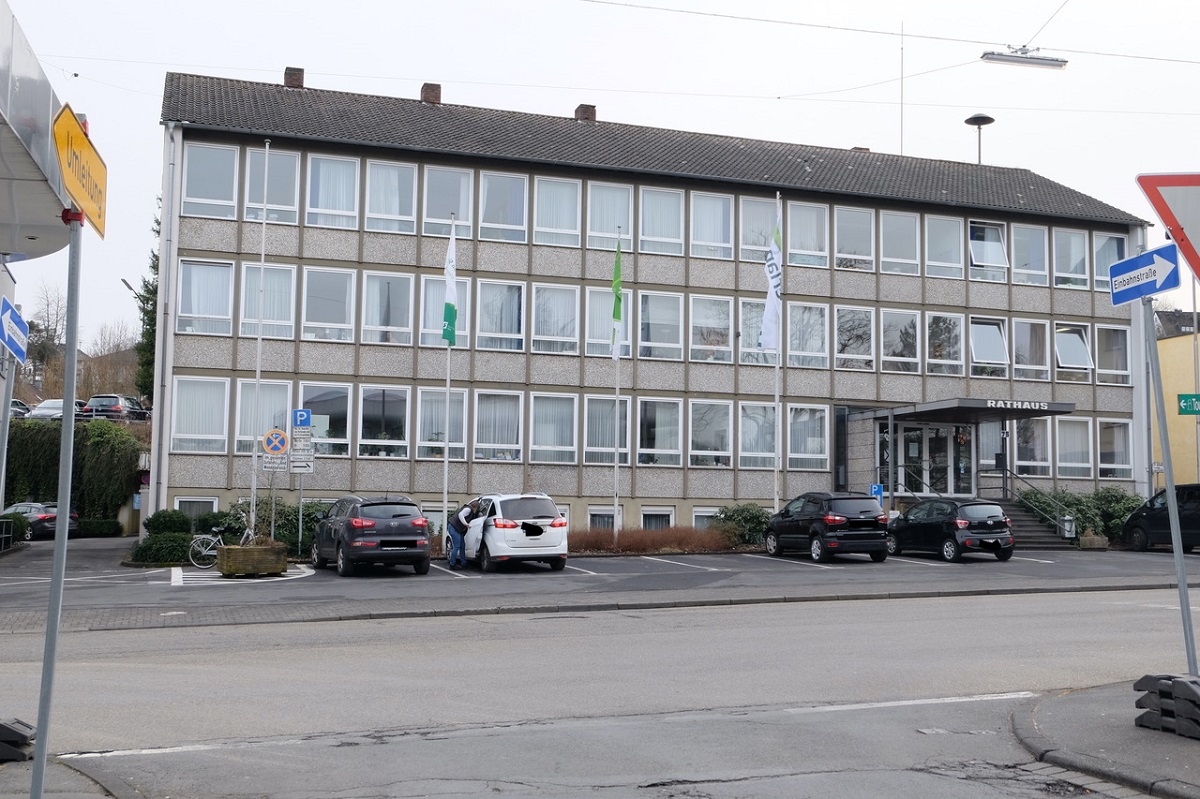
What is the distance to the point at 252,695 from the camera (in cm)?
998

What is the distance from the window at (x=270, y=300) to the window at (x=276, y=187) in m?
1.43

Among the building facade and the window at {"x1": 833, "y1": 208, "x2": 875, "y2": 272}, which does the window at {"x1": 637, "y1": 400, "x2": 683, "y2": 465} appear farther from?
the window at {"x1": 833, "y1": 208, "x2": 875, "y2": 272}

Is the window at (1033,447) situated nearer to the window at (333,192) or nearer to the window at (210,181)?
the window at (333,192)

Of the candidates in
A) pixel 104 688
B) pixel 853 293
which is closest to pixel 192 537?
pixel 104 688

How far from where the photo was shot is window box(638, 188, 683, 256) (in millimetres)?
36031

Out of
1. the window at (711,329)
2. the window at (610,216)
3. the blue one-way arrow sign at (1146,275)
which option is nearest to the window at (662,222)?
the window at (610,216)

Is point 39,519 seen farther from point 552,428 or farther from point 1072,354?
point 1072,354

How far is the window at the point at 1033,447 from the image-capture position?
3884 cm

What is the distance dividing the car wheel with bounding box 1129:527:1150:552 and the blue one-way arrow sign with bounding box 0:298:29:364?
3165 cm

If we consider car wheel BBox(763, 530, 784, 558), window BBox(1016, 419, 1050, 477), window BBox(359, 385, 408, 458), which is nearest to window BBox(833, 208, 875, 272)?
window BBox(1016, 419, 1050, 477)

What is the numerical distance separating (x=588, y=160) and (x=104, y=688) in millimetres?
27146

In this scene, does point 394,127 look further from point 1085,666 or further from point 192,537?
point 1085,666

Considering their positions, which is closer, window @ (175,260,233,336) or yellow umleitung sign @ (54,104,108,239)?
yellow umleitung sign @ (54,104,108,239)

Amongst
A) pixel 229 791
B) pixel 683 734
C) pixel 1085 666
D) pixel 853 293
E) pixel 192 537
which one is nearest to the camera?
pixel 229 791
